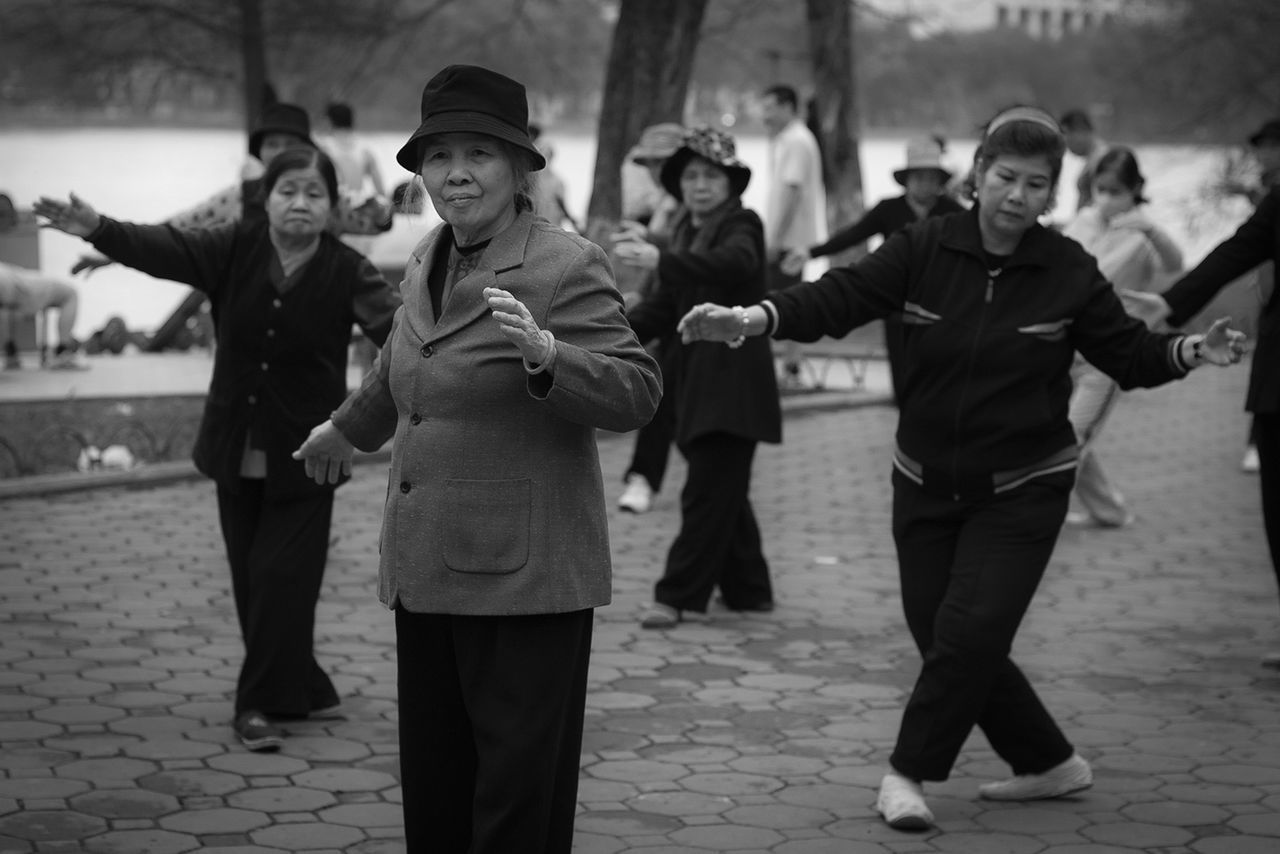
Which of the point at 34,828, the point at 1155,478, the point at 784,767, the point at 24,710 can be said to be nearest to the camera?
the point at 34,828

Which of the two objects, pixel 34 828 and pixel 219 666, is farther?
pixel 219 666

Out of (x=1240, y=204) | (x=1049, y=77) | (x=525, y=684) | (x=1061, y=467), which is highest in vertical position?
(x=1049, y=77)

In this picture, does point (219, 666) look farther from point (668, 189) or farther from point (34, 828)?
point (668, 189)

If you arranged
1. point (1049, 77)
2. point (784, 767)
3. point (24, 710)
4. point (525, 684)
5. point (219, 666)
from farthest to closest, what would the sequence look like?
1. point (1049, 77)
2. point (219, 666)
3. point (24, 710)
4. point (784, 767)
5. point (525, 684)

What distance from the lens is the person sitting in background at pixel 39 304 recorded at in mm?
14289

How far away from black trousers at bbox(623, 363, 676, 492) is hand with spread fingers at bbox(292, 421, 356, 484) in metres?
4.88

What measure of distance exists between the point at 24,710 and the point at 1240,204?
2618cm

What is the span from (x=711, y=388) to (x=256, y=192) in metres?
1.78

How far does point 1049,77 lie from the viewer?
122ft

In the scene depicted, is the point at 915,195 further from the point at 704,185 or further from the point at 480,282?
the point at 480,282

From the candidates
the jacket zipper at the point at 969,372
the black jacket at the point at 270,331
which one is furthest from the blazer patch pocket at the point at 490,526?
the black jacket at the point at 270,331

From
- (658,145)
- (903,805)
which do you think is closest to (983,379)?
(903,805)

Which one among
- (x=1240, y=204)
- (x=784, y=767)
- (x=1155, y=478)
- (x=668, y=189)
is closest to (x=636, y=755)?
(x=784, y=767)

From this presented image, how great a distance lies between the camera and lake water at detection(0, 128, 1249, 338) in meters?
27.1
